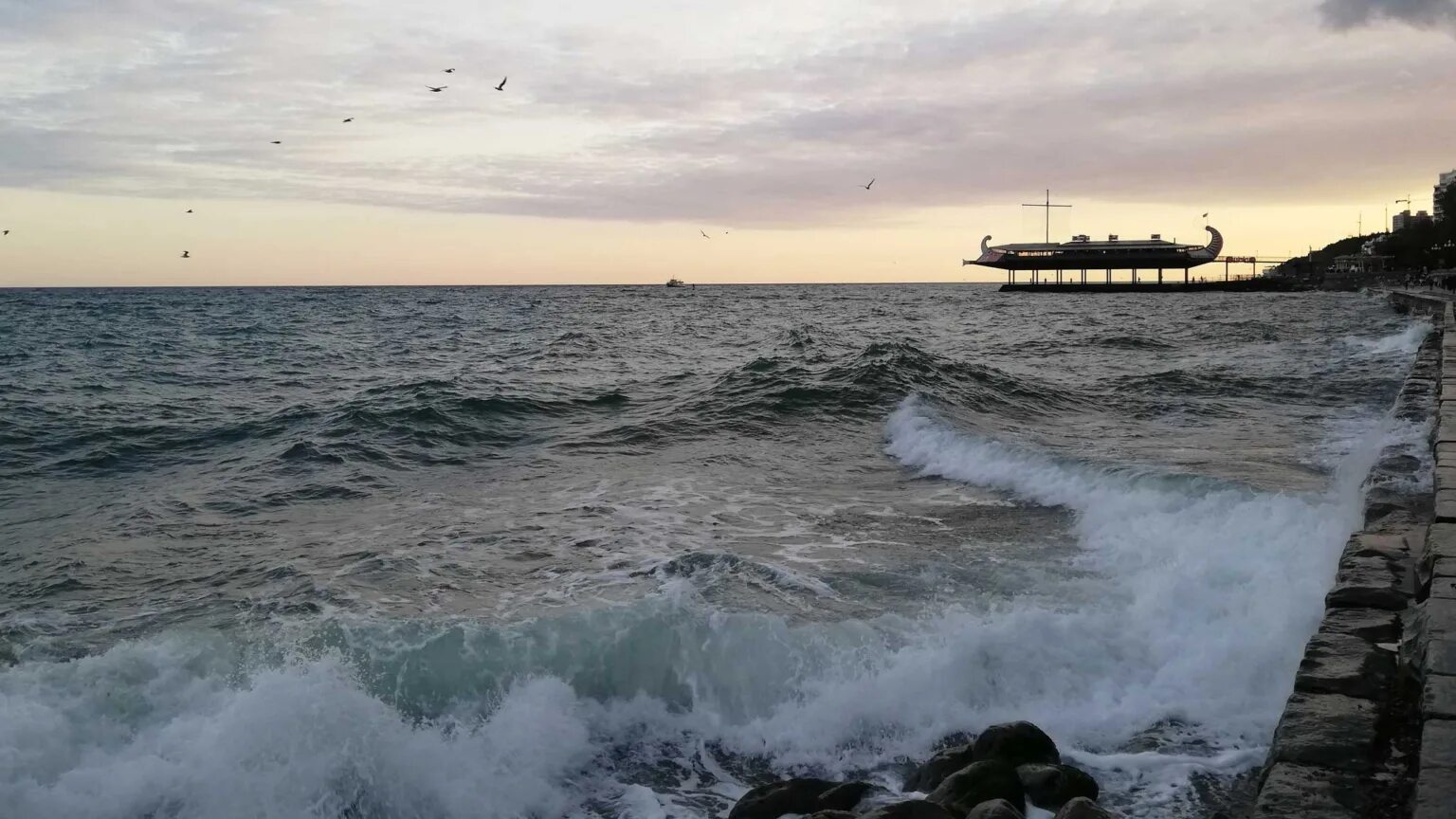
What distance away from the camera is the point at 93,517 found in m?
11.6

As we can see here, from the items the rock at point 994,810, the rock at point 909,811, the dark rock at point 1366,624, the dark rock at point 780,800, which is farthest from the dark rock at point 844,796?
the dark rock at point 1366,624

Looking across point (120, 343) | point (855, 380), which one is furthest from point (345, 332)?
point (855, 380)

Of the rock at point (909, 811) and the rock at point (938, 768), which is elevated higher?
the rock at point (909, 811)

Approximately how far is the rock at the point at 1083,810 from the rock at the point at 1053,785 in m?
0.37

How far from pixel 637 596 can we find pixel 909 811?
388cm

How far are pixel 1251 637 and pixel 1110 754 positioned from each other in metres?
1.95

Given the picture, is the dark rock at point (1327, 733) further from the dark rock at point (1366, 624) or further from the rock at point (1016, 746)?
the rock at point (1016, 746)

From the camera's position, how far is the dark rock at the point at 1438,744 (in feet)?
12.2

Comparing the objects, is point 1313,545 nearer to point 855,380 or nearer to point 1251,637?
point 1251,637

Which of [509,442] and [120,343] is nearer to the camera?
[509,442]

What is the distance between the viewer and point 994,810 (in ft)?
15.1

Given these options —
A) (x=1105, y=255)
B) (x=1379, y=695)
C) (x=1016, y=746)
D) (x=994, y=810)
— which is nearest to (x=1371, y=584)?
(x=1379, y=695)

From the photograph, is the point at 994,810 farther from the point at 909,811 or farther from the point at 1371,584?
the point at 1371,584

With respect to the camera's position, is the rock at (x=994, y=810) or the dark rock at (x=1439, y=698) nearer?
the dark rock at (x=1439, y=698)
